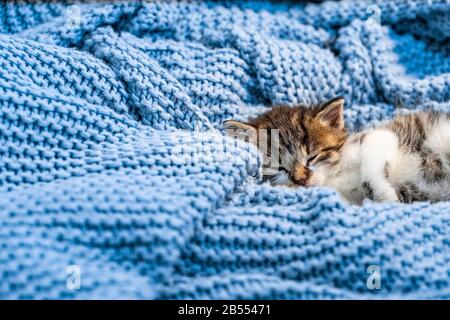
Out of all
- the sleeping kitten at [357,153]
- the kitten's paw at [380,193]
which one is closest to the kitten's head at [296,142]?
the sleeping kitten at [357,153]

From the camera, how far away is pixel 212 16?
66.1 inches

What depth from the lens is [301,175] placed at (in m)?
1.33

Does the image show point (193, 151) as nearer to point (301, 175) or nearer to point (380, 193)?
point (301, 175)

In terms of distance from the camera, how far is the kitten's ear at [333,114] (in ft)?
4.41

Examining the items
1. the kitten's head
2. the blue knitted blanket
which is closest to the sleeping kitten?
the kitten's head

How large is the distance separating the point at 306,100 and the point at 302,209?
493 millimetres

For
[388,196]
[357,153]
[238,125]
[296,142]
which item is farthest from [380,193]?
[238,125]

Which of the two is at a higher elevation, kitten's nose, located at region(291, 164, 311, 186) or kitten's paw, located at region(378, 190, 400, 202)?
kitten's nose, located at region(291, 164, 311, 186)

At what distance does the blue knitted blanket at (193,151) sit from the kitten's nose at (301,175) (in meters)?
0.12

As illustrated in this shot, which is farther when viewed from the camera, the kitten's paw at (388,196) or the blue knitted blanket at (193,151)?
the kitten's paw at (388,196)

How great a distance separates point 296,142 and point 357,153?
0.54ft

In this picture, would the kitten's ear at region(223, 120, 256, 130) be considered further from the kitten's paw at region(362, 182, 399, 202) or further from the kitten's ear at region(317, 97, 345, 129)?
the kitten's paw at region(362, 182, 399, 202)

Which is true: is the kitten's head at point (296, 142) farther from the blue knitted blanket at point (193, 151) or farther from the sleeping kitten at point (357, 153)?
the blue knitted blanket at point (193, 151)

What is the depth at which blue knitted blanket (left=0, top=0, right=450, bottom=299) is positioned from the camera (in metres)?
1.02
